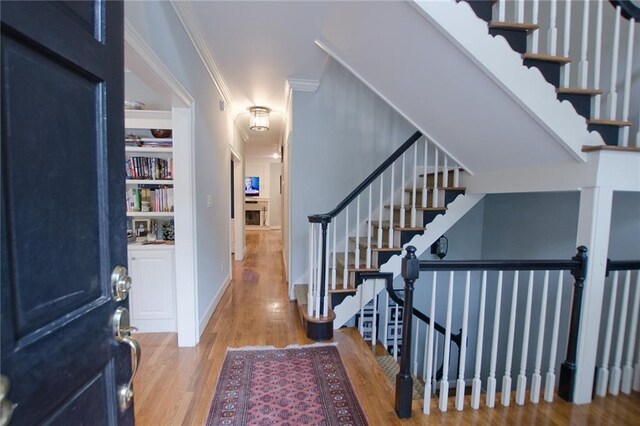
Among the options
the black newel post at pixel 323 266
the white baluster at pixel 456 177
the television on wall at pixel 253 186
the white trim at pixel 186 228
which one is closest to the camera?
the white trim at pixel 186 228

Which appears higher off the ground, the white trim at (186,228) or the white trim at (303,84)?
the white trim at (303,84)

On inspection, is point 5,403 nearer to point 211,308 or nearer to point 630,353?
point 211,308

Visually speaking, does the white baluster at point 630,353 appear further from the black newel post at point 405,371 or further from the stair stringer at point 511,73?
the black newel post at point 405,371

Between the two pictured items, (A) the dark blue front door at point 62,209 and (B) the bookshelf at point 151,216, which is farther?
(B) the bookshelf at point 151,216

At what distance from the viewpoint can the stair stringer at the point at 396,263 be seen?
266 cm

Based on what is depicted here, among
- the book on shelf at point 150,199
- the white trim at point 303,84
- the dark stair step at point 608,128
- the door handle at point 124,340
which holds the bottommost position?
the door handle at point 124,340

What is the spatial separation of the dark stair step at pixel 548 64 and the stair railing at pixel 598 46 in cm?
4

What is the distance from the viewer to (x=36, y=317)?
526 millimetres

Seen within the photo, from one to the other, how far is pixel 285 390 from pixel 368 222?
150 centimetres

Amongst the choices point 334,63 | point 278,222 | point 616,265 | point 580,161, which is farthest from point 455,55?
point 278,222

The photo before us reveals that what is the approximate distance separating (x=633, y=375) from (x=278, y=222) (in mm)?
8828

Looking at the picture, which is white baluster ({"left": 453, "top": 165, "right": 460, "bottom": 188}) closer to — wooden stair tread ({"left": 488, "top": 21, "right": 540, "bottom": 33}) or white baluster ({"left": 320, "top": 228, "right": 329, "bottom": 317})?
wooden stair tread ({"left": 488, "top": 21, "right": 540, "bottom": 33})

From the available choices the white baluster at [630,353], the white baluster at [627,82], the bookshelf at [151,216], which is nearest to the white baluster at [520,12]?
the white baluster at [627,82]

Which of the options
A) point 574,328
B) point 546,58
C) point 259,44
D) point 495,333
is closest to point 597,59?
point 546,58
